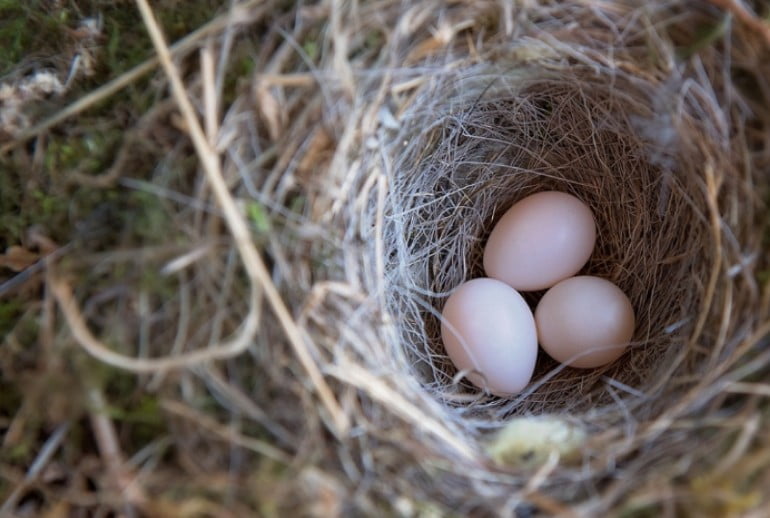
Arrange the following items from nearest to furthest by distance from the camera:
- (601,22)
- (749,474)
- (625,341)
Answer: (749,474) → (601,22) → (625,341)

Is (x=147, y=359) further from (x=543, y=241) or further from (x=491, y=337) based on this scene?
(x=543, y=241)

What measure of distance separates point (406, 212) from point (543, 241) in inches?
11.5

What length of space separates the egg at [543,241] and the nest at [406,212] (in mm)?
126

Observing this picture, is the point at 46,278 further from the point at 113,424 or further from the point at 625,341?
the point at 625,341

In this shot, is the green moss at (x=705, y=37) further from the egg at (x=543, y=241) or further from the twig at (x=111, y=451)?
the twig at (x=111, y=451)

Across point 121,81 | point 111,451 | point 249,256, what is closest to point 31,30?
point 121,81

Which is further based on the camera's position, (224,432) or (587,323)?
(587,323)

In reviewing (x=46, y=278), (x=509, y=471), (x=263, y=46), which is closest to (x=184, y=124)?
(x=263, y=46)

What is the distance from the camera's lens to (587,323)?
4.11 ft

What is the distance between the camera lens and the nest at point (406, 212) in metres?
0.84

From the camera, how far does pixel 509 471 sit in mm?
907

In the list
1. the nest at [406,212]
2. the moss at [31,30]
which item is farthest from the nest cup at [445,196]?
the moss at [31,30]

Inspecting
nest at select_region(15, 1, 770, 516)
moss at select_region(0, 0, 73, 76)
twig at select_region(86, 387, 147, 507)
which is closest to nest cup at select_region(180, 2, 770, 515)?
nest at select_region(15, 1, 770, 516)

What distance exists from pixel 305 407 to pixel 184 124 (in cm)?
43
